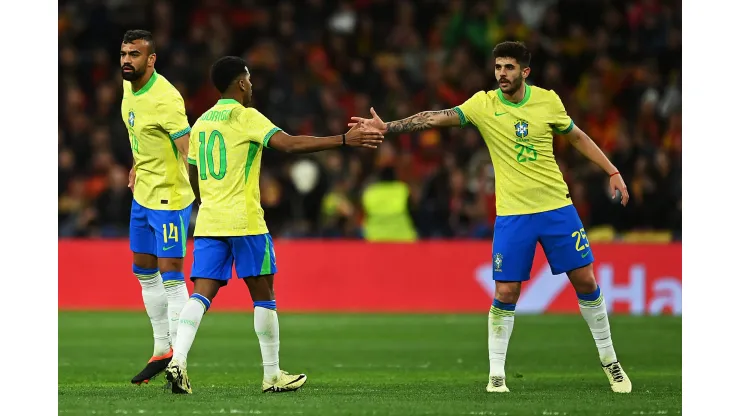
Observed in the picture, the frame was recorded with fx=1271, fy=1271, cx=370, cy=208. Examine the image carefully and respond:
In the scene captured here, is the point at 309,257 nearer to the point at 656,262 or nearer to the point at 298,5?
the point at 656,262

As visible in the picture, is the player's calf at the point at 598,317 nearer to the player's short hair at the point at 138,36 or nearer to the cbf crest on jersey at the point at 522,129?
the cbf crest on jersey at the point at 522,129

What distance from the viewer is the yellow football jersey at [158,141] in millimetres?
9688

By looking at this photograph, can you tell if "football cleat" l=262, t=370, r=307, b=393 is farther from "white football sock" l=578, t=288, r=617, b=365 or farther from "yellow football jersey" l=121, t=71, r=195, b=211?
"white football sock" l=578, t=288, r=617, b=365

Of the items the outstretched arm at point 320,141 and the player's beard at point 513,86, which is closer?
the outstretched arm at point 320,141

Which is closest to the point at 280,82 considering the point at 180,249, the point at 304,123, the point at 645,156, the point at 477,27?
the point at 304,123

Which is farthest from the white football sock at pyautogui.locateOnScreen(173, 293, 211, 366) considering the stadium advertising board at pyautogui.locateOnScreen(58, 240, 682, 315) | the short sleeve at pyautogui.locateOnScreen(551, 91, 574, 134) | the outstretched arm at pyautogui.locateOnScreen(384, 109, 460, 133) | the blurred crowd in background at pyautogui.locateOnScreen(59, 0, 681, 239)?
the blurred crowd in background at pyautogui.locateOnScreen(59, 0, 681, 239)

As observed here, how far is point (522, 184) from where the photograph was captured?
9.20 m

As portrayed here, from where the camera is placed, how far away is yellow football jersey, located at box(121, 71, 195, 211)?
9688 mm

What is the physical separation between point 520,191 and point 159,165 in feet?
9.14

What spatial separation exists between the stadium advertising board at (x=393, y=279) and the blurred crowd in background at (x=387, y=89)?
0.73 meters

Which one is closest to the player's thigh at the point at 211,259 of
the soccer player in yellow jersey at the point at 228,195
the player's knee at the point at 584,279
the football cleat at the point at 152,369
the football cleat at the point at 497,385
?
the soccer player in yellow jersey at the point at 228,195

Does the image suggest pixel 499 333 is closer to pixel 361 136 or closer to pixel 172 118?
pixel 361 136

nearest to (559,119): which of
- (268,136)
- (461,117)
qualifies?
(461,117)

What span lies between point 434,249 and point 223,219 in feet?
31.1
